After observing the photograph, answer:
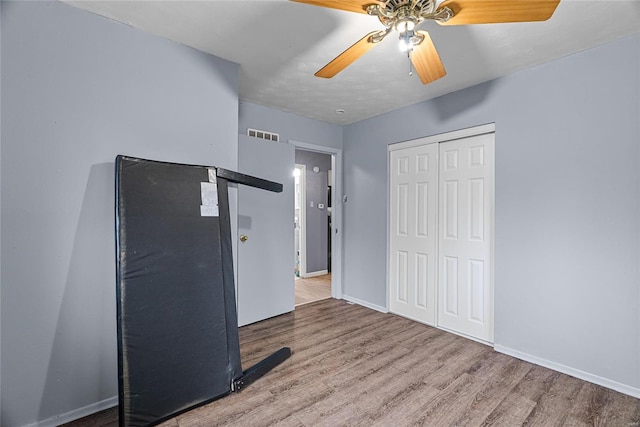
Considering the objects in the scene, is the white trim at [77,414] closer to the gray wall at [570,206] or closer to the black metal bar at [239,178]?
the black metal bar at [239,178]

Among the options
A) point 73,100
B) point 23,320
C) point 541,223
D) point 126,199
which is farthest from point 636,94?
point 23,320

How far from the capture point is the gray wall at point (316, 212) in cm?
579

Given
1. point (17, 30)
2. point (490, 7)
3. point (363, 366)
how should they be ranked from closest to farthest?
point (490, 7)
point (17, 30)
point (363, 366)

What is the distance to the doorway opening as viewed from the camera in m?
5.73

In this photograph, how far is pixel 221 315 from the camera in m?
2.06

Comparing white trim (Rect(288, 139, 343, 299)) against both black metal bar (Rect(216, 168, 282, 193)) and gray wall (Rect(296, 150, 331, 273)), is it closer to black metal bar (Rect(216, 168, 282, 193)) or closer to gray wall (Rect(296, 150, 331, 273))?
gray wall (Rect(296, 150, 331, 273))

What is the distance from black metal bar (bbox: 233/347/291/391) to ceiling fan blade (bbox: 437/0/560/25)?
2.49 metres

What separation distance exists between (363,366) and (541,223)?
1889 millimetres

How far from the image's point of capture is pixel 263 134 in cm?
359

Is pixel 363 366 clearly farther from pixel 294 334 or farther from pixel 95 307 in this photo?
pixel 95 307

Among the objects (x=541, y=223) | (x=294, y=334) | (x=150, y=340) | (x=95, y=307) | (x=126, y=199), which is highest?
(x=126, y=199)

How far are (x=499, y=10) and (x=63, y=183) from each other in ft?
8.21

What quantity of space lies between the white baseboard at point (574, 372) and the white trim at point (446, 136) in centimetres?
201

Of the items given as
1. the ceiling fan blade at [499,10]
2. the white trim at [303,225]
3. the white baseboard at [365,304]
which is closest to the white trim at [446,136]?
the ceiling fan blade at [499,10]
